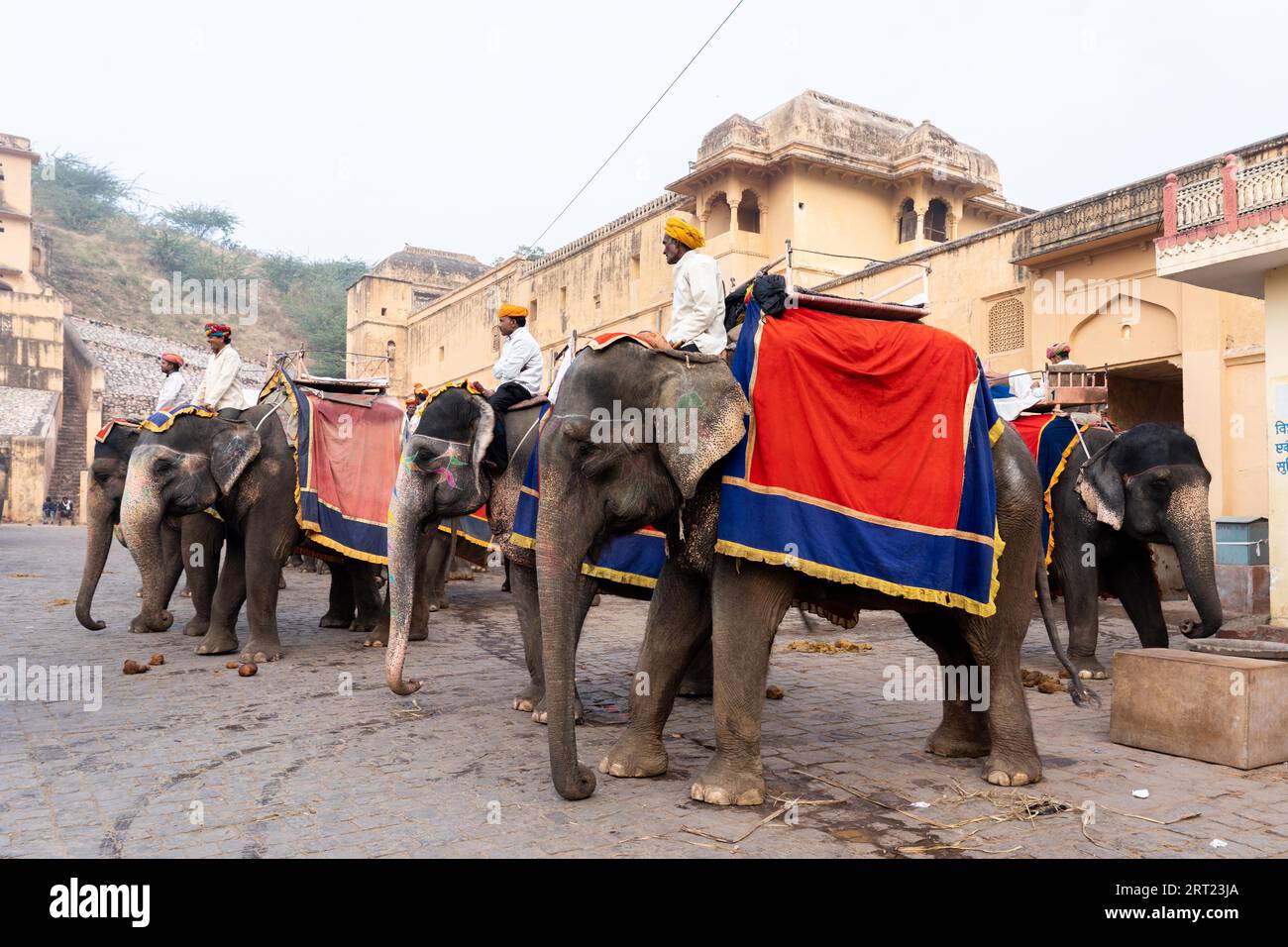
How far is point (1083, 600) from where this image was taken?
7992 millimetres

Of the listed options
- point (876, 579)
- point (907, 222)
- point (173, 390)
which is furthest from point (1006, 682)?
point (907, 222)

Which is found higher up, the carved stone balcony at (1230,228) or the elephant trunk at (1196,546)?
the carved stone balcony at (1230,228)

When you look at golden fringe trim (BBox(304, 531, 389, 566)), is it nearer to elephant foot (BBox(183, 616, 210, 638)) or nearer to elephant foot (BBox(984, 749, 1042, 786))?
elephant foot (BBox(183, 616, 210, 638))

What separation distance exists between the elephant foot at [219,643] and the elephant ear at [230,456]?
3.97ft

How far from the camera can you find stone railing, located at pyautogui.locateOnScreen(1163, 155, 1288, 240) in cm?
1037

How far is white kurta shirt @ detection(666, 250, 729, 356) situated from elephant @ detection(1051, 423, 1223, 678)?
4545mm

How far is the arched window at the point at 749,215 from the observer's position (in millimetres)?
26109

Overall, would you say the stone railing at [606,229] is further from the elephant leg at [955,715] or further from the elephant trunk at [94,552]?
the elephant leg at [955,715]

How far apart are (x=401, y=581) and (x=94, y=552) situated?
14.8ft

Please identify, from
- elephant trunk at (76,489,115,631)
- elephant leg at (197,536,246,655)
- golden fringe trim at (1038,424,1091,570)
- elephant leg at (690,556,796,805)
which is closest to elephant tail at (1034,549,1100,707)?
elephant leg at (690,556,796,805)

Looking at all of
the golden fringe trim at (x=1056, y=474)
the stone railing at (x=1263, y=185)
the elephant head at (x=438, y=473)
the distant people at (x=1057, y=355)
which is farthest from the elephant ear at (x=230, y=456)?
the stone railing at (x=1263, y=185)
